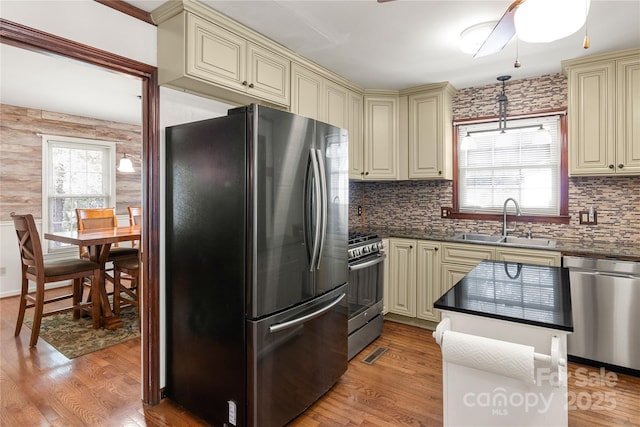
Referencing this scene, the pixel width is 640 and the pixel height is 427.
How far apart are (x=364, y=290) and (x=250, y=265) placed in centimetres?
150

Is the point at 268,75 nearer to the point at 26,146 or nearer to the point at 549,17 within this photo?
the point at 549,17

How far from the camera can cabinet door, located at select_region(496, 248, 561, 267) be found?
2785 millimetres

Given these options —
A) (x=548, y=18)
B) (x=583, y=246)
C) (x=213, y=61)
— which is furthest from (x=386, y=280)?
(x=548, y=18)

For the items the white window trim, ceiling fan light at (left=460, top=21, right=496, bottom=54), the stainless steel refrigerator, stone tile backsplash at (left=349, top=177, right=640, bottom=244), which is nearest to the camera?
the stainless steel refrigerator

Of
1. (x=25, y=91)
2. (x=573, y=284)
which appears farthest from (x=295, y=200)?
(x=25, y=91)

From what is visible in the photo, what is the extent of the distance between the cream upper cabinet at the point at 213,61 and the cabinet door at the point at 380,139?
4.77 ft

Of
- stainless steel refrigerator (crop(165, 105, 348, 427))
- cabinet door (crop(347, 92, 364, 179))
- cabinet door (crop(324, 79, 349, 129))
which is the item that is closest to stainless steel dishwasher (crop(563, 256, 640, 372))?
stainless steel refrigerator (crop(165, 105, 348, 427))

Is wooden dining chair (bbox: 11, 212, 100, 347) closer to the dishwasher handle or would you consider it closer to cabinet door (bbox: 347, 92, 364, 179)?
cabinet door (bbox: 347, 92, 364, 179)

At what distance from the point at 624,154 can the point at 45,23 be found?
3.91 metres

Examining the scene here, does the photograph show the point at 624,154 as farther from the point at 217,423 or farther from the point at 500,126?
the point at 217,423

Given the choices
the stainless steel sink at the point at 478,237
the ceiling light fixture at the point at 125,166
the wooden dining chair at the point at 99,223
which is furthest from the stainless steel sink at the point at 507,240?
the ceiling light fixture at the point at 125,166

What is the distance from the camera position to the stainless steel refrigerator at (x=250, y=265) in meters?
1.81

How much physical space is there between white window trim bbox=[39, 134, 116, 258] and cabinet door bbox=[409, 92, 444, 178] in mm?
4468

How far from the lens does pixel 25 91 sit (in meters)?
3.92
